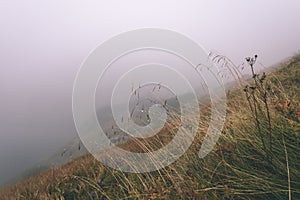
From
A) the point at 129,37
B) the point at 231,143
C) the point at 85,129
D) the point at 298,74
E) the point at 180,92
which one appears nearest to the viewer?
the point at 231,143

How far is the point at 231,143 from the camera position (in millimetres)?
2826

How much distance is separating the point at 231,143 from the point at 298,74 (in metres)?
4.97

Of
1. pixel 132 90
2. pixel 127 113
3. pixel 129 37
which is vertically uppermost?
pixel 129 37

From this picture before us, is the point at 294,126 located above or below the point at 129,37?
below

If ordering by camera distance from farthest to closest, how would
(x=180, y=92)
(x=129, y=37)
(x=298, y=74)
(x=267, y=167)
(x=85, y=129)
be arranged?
1. (x=298, y=74)
2. (x=180, y=92)
3. (x=129, y=37)
4. (x=85, y=129)
5. (x=267, y=167)

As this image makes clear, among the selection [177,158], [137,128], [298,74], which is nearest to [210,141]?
[177,158]

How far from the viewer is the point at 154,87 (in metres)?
3.55

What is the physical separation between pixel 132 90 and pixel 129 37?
0.63m

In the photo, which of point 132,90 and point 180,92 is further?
point 180,92

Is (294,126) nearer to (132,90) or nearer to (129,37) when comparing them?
(132,90)

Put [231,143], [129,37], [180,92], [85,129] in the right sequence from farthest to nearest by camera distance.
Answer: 1. [180,92]
2. [129,37]
3. [85,129]
4. [231,143]

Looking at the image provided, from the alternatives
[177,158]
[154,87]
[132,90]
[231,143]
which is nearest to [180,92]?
[154,87]

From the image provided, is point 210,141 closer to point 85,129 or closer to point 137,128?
point 137,128

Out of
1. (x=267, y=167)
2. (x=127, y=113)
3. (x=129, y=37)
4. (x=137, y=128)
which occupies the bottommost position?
(x=267, y=167)
